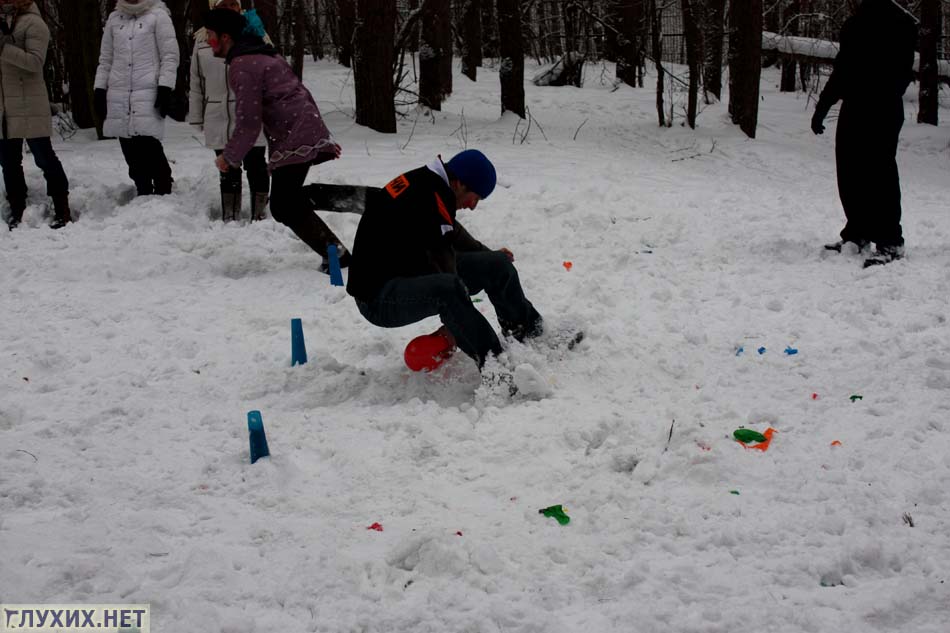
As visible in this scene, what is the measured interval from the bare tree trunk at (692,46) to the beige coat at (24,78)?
7.94 metres

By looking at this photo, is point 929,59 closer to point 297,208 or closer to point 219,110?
point 219,110

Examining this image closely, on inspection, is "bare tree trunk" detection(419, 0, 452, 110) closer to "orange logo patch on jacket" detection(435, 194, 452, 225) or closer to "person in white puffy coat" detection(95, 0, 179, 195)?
"person in white puffy coat" detection(95, 0, 179, 195)

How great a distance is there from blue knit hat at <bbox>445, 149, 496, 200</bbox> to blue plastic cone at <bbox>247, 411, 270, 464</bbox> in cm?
148

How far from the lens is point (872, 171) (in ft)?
20.2

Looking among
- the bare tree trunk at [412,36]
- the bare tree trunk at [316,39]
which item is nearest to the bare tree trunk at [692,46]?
the bare tree trunk at [412,36]

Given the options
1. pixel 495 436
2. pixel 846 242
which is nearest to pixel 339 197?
pixel 495 436

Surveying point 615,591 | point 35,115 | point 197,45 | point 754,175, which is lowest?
point 615,591

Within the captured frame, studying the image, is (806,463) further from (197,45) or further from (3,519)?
(197,45)

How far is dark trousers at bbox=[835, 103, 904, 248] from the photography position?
608 cm

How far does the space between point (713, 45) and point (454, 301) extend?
37.1 ft

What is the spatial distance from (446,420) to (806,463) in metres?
1.56

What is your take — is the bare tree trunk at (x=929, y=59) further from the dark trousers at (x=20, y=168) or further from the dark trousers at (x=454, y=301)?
the dark trousers at (x=20, y=168)

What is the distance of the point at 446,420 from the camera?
397cm

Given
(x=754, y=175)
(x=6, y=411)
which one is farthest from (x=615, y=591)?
(x=754, y=175)
